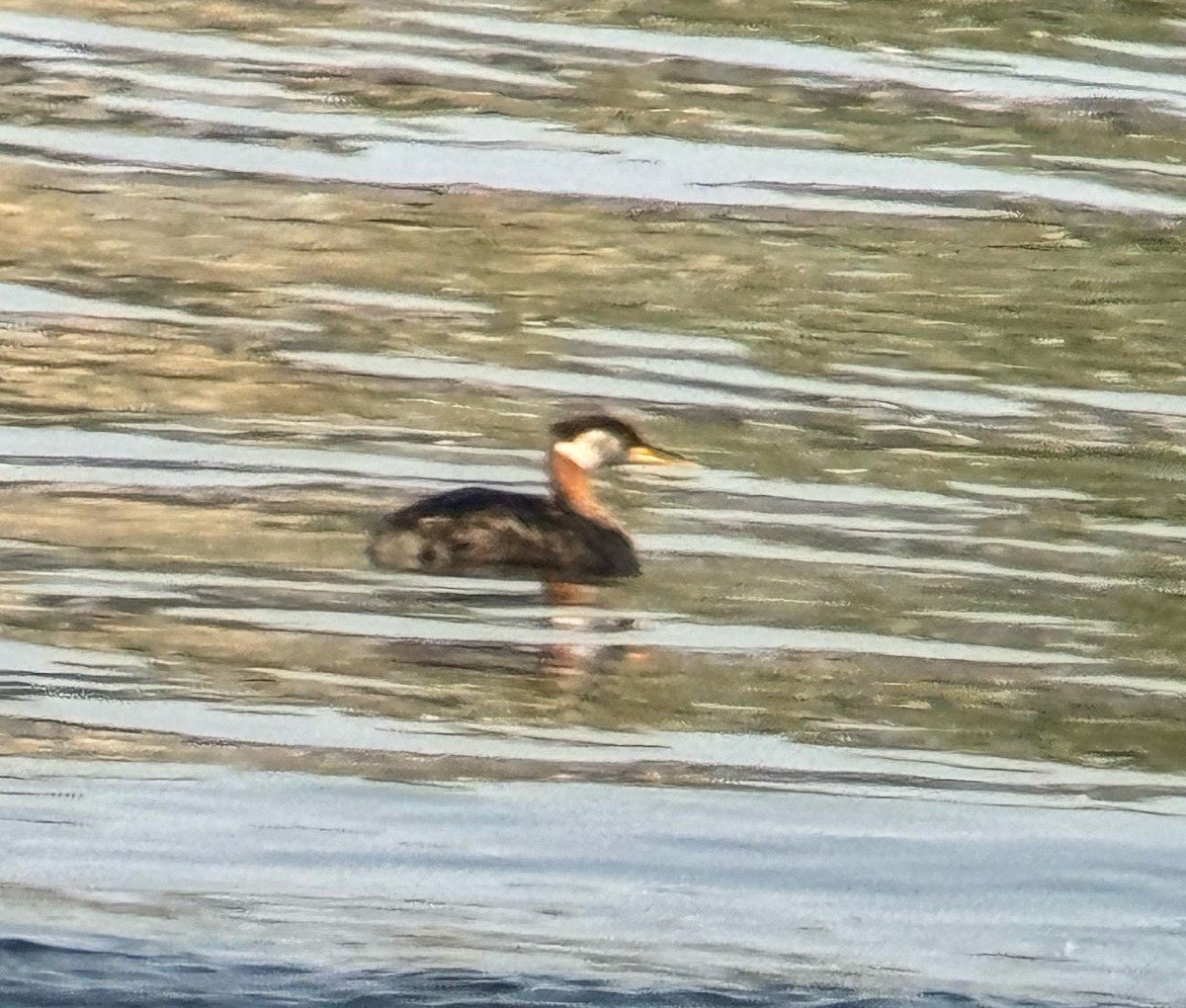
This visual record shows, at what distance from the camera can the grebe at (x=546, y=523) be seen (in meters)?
3.14

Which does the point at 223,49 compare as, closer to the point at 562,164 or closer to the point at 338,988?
the point at 562,164

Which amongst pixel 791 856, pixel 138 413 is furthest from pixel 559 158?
pixel 791 856

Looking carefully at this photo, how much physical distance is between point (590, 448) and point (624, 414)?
93 mm

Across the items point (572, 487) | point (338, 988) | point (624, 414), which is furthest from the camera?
point (624, 414)

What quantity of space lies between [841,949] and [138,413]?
41.5 inches

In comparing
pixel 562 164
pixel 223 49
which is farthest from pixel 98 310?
pixel 562 164

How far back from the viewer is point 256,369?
318 centimetres

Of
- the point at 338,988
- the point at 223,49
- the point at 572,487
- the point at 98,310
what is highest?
the point at 223,49

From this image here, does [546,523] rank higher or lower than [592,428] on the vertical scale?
lower

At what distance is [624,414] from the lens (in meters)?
3.22

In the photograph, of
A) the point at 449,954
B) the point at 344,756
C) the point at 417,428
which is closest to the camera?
the point at 449,954

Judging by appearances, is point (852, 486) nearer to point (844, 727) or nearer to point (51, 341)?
point (844, 727)

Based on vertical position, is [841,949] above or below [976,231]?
below

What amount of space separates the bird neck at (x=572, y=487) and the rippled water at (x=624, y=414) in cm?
5
